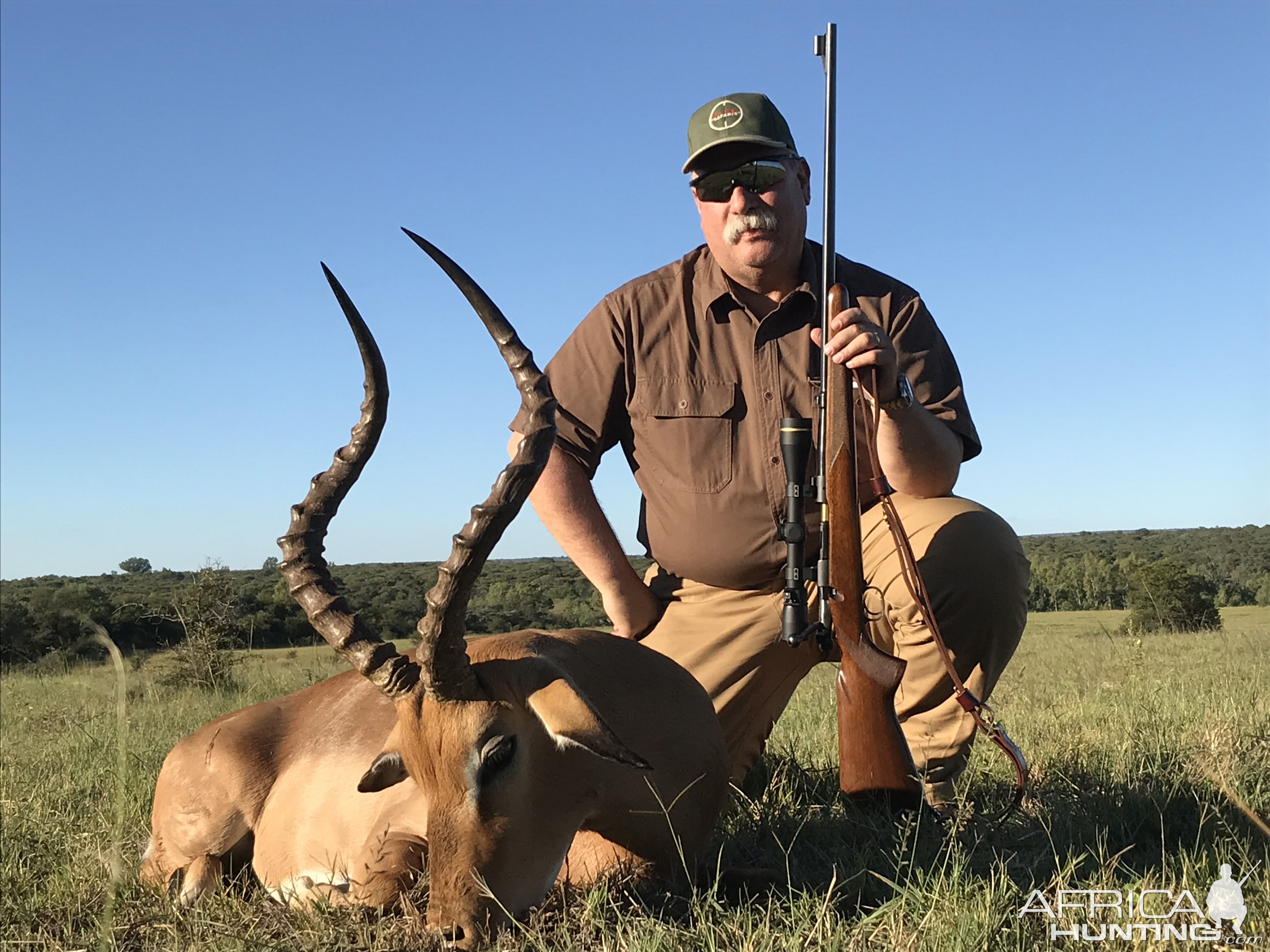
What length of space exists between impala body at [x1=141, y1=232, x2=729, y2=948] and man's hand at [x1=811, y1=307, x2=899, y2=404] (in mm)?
1510

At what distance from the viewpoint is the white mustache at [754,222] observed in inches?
219

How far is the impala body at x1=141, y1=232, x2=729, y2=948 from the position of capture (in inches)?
131

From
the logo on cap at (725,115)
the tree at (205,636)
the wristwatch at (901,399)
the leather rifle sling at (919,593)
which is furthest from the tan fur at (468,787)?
the tree at (205,636)

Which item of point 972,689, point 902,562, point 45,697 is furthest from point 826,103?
point 45,697

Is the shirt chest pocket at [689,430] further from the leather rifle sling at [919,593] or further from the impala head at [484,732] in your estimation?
the impala head at [484,732]

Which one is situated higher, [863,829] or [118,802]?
[118,802]

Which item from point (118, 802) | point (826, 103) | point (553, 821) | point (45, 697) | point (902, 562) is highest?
point (826, 103)

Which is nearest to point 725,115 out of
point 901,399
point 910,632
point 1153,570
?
point 901,399

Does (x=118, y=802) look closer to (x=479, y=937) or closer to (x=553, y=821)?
(x=479, y=937)

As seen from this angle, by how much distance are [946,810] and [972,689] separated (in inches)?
36.0

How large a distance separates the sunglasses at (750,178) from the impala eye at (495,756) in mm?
3334

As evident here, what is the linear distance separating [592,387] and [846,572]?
6.18 ft

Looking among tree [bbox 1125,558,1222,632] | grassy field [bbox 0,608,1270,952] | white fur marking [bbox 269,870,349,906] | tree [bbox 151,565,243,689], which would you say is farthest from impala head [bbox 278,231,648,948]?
tree [bbox 1125,558,1222,632]

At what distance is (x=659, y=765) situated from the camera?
3.93m
